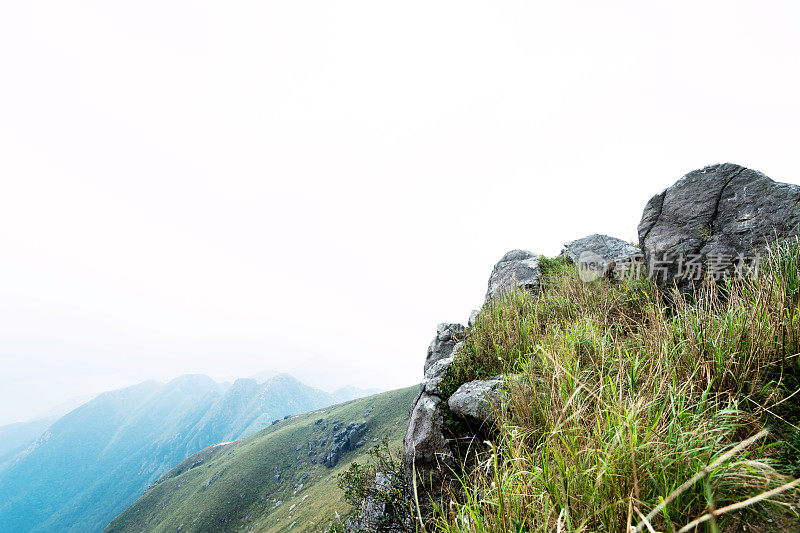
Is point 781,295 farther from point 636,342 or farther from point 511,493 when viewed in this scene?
point 511,493

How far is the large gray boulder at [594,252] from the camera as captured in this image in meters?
9.96

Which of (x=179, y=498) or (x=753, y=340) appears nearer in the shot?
(x=753, y=340)

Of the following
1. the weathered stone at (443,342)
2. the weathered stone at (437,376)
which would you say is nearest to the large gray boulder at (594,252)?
the weathered stone at (443,342)

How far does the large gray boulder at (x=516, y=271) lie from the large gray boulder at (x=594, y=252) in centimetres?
137

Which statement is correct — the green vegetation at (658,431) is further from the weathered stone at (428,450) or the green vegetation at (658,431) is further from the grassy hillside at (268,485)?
the grassy hillside at (268,485)

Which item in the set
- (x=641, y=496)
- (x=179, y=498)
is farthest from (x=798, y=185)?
(x=179, y=498)

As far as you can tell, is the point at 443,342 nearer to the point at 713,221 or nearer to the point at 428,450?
the point at 428,450

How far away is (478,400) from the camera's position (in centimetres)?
497

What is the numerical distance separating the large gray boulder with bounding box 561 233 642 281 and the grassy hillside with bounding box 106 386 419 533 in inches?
1644

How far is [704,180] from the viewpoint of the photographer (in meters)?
7.14

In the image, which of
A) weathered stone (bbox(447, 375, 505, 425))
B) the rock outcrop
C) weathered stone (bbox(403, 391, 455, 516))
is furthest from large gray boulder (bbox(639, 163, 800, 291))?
the rock outcrop

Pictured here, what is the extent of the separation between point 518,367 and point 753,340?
278cm

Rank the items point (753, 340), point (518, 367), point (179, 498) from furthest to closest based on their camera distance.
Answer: point (179, 498)
point (518, 367)
point (753, 340)

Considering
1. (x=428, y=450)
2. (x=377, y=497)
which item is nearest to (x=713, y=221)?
(x=428, y=450)
